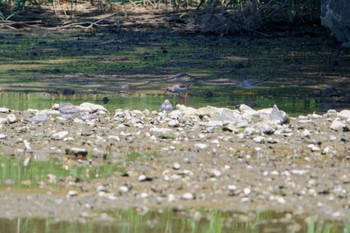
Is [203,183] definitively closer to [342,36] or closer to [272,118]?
[272,118]

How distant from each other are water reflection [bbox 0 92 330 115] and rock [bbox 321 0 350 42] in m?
2.80

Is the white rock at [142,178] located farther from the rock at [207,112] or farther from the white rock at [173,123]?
the rock at [207,112]

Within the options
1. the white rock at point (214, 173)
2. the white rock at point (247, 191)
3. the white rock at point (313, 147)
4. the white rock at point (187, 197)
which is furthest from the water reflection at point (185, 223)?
the white rock at point (313, 147)

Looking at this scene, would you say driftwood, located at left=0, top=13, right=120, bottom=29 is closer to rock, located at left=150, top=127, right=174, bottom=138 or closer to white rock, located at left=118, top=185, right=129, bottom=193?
rock, located at left=150, top=127, right=174, bottom=138

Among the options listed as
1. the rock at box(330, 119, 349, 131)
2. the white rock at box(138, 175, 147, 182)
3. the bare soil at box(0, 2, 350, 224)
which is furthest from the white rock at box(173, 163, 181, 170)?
the rock at box(330, 119, 349, 131)

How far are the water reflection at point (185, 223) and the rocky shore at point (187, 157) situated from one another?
3.8 inches

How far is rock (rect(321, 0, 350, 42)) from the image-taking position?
1293cm

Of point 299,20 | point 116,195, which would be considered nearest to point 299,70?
point 299,20

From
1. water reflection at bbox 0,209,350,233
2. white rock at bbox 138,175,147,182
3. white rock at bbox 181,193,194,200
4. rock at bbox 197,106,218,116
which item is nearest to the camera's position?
water reflection at bbox 0,209,350,233

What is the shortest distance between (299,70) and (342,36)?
60.2 inches

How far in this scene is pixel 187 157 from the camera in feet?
22.3

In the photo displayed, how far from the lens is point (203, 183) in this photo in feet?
19.7

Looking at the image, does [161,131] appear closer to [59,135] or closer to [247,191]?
[59,135]

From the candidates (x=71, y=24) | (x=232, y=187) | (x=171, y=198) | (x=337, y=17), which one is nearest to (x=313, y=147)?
(x=232, y=187)
